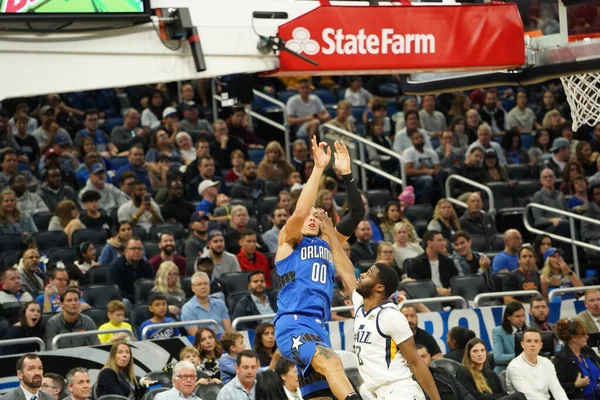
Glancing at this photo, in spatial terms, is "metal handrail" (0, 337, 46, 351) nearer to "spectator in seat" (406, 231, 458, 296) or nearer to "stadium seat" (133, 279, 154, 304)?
"stadium seat" (133, 279, 154, 304)

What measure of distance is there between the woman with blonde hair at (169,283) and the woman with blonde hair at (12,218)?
2.52 metres

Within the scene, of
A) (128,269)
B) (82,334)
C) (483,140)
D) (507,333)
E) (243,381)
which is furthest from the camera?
(483,140)

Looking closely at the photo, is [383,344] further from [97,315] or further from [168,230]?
[168,230]

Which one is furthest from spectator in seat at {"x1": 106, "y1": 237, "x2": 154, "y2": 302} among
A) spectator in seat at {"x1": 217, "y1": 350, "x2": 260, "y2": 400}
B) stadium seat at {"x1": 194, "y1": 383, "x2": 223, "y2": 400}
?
spectator in seat at {"x1": 217, "y1": 350, "x2": 260, "y2": 400}

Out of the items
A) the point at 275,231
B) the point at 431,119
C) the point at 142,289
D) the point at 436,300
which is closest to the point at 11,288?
the point at 142,289

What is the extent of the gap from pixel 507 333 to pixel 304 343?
5.56 m

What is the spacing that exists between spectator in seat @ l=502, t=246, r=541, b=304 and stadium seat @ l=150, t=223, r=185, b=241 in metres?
4.52

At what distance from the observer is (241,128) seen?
19359 millimetres

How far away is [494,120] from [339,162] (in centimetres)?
1306

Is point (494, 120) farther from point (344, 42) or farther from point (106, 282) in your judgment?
point (344, 42)

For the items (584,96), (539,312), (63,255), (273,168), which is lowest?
(539,312)

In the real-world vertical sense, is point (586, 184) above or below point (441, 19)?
below

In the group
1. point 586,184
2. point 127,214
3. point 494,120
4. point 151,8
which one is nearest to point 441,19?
point 151,8

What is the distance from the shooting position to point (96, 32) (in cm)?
749
